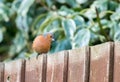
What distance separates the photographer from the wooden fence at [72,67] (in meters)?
1.62

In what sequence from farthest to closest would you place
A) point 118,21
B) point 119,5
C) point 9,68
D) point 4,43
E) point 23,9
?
point 4,43 → point 23,9 → point 119,5 → point 118,21 → point 9,68

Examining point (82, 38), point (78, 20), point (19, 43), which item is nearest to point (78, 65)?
point (82, 38)

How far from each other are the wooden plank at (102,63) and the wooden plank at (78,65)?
28mm

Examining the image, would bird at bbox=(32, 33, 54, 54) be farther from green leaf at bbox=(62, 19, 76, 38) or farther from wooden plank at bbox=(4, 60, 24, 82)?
green leaf at bbox=(62, 19, 76, 38)

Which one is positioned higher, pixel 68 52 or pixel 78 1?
pixel 78 1

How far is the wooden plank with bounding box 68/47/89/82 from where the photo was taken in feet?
5.63

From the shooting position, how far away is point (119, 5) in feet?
9.78

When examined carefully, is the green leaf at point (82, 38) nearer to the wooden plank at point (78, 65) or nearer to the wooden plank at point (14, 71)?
the wooden plank at point (14, 71)

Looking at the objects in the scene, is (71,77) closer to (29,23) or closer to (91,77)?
(91,77)

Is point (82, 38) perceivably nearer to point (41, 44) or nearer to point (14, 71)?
point (41, 44)

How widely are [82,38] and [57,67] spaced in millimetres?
795

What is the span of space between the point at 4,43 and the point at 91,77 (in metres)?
1.99

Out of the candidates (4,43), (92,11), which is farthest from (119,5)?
(4,43)

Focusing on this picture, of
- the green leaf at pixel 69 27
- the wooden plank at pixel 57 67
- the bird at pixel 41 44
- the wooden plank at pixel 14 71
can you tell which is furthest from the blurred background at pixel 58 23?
the wooden plank at pixel 57 67
